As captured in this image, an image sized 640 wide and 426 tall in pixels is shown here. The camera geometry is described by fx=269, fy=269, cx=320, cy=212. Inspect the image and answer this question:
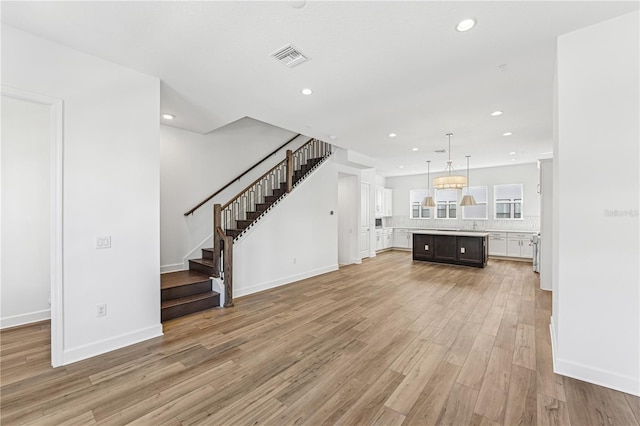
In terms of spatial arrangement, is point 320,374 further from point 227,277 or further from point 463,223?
point 463,223

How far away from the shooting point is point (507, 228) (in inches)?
347

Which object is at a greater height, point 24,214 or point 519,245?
point 24,214

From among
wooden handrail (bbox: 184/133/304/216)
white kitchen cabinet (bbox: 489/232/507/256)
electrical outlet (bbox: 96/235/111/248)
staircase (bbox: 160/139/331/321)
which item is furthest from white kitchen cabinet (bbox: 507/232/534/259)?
electrical outlet (bbox: 96/235/111/248)

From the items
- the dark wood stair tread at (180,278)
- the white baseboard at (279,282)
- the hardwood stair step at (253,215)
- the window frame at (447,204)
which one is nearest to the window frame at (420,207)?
the window frame at (447,204)

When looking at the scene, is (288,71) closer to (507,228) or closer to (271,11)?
(271,11)

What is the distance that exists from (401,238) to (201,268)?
795cm

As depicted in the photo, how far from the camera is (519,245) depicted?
27.0 feet

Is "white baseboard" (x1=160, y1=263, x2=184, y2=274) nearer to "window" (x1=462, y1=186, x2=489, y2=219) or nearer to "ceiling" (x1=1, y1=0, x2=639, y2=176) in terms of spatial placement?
"ceiling" (x1=1, y1=0, x2=639, y2=176)

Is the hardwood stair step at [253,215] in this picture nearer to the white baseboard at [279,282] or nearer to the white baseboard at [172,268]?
the white baseboard at [279,282]

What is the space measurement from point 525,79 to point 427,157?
4337mm

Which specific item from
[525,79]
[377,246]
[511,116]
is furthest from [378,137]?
[377,246]

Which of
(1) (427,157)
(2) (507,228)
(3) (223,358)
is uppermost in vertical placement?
(1) (427,157)

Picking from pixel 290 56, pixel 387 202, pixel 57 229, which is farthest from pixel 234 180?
pixel 387 202

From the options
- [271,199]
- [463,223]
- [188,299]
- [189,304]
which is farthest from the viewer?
[463,223]
